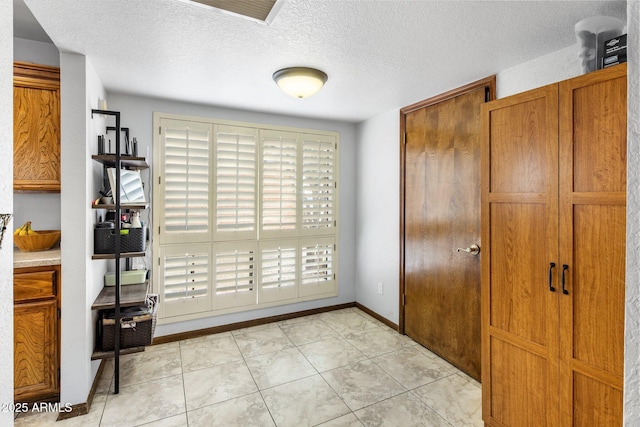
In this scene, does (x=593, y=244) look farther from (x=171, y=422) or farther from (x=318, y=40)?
(x=171, y=422)

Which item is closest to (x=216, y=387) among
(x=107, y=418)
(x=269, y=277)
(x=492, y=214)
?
(x=107, y=418)

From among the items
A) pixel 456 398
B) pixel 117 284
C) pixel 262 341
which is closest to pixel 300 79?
pixel 117 284

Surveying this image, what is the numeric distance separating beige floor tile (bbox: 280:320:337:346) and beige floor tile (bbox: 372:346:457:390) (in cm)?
67

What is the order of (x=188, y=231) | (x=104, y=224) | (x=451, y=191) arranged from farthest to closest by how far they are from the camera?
(x=188, y=231) < (x=451, y=191) < (x=104, y=224)

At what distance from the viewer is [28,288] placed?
2.05 metres

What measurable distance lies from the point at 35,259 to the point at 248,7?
199 centimetres

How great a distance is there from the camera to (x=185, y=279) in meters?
3.18

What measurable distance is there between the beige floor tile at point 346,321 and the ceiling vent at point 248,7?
2845mm

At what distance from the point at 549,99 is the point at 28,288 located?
316 centimetres

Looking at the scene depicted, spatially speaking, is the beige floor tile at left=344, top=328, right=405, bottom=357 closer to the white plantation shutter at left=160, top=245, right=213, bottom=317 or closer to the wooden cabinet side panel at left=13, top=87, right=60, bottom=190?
the white plantation shutter at left=160, top=245, right=213, bottom=317

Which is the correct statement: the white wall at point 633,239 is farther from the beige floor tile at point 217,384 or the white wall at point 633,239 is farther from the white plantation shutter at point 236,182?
the white plantation shutter at point 236,182

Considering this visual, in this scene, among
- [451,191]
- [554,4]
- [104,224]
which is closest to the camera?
[554,4]

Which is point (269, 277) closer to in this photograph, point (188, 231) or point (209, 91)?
point (188, 231)

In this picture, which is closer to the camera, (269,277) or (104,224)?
(104,224)
